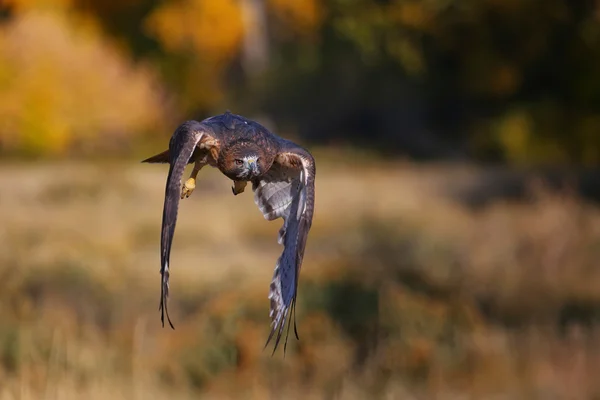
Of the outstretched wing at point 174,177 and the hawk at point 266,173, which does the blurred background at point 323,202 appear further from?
the outstretched wing at point 174,177

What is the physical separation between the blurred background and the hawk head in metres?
4.07

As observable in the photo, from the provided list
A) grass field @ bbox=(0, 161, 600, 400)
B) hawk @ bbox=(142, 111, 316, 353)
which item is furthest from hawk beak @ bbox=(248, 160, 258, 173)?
grass field @ bbox=(0, 161, 600, 400)

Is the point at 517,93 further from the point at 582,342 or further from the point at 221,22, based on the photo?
the point at 582,342

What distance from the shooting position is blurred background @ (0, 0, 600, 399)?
9969 millimetres

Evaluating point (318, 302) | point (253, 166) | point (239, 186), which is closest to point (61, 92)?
point (318, 302)

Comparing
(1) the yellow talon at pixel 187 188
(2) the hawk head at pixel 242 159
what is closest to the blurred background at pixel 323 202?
(1) the yellow talon at pixel 187 188

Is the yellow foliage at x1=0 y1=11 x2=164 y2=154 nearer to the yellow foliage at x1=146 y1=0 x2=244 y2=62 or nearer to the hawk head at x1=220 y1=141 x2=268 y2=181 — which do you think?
the yellow foliage at x1=146 y1=0 x2=244 y2=62

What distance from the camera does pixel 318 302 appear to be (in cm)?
1097

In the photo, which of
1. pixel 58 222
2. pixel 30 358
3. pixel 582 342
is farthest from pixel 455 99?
pixel 30 358

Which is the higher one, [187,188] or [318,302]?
[187,188]

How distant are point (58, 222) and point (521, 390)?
11460 mm

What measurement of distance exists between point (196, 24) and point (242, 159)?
34.4 m

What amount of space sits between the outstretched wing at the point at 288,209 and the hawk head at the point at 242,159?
0.58 feet

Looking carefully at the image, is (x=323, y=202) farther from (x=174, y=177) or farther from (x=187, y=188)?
(x=174, y=177)
